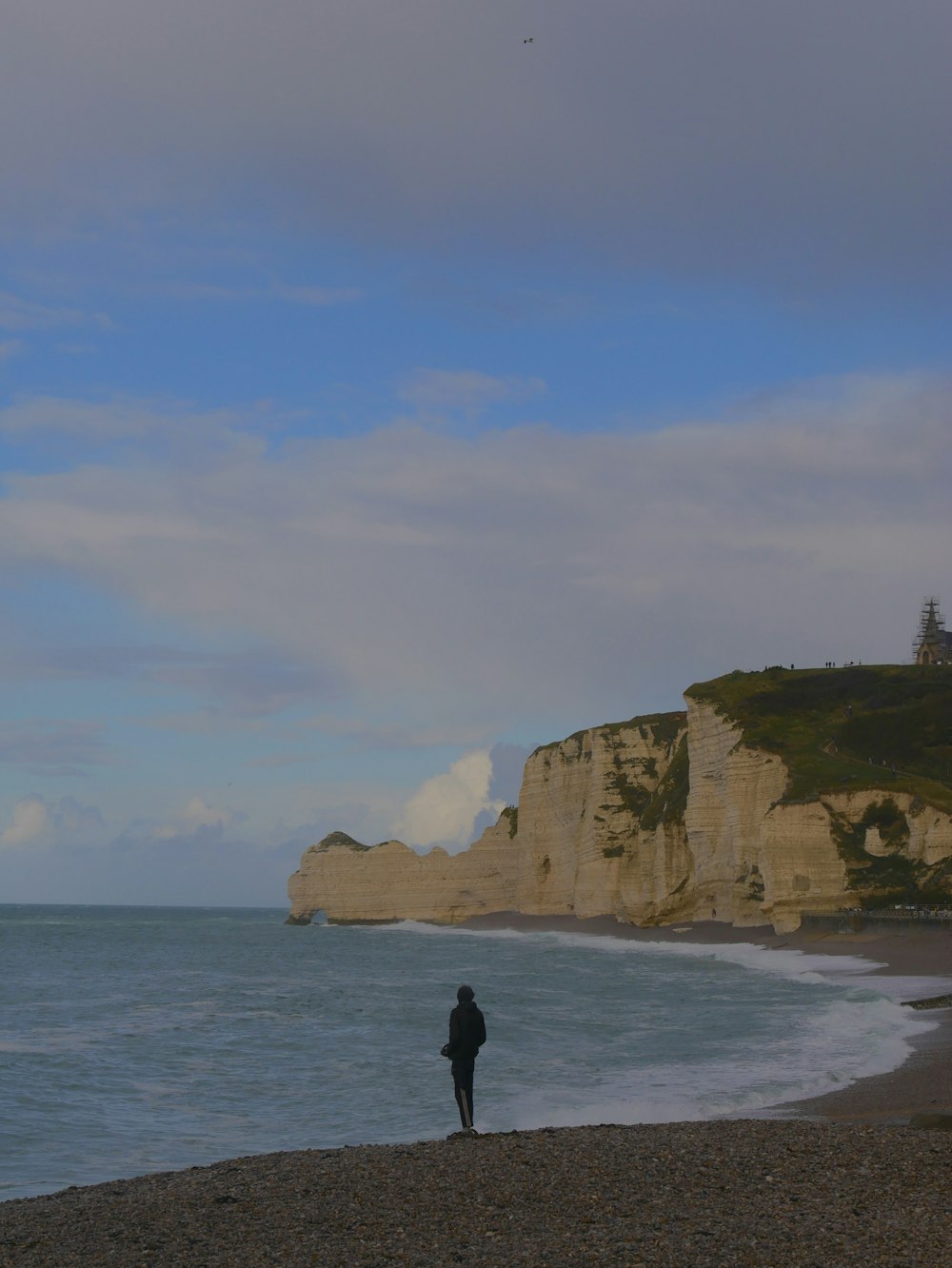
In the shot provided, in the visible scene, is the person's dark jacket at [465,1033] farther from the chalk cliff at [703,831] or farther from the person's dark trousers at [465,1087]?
the chalk cliff at [703,831]

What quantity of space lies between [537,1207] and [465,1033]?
408 centimetres

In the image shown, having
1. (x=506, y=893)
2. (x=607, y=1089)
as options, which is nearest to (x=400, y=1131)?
(x=607, y=1089)

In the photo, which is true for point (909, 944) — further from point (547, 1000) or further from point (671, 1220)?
point (671, 1220)

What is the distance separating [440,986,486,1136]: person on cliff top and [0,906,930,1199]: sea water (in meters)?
2.76

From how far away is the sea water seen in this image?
61.5 feet

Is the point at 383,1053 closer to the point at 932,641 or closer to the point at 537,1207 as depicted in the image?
the point at 537,1207

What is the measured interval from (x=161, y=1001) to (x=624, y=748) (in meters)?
64.6

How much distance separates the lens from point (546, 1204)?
11.2 m

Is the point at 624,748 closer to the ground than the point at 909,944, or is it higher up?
higher up

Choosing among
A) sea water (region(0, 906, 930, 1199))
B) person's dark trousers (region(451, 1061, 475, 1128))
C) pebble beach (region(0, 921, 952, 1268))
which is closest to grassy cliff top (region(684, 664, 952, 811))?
sea water (region(0, 906, 930, 1199))

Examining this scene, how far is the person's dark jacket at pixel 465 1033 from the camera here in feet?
49.8

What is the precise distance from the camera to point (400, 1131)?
1833 cm

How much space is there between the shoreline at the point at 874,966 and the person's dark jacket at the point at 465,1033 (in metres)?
5.05

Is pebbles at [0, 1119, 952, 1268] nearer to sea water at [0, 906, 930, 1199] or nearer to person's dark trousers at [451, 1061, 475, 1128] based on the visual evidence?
person's dark trousers at [451, 1061, 475, 1128]
